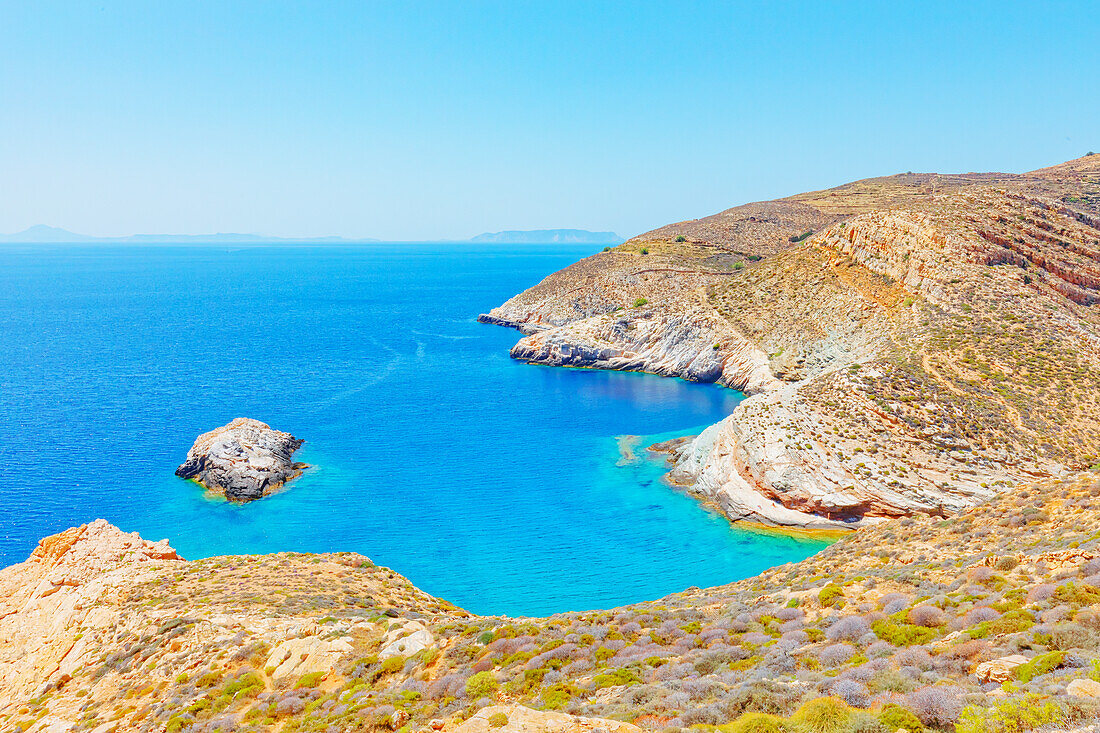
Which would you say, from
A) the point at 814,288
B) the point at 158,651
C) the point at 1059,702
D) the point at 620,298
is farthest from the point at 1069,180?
the point at 158,651

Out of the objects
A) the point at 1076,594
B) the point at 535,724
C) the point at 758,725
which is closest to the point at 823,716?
the point at 758,725

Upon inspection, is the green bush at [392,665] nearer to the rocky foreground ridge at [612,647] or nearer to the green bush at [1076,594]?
the rocky foreground ridge at [612,647]

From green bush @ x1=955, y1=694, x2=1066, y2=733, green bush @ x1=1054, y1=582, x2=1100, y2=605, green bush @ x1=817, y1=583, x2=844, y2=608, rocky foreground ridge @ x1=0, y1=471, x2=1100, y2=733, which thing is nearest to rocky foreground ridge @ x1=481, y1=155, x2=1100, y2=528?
rocky foreground ridge @ x1=0, y1=471, x2=1100, y2=733

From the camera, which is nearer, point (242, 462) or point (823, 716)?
point (823, 716)

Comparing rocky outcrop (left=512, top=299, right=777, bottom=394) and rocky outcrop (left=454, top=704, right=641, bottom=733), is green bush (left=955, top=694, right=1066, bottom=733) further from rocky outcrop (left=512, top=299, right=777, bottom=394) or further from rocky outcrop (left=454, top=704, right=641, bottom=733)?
rocky outcrop (left=512, top=299, right=777, bottom=394)

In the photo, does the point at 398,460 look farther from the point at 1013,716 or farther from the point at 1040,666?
the point at 1013,716
